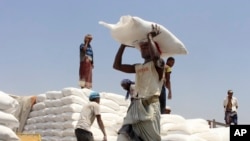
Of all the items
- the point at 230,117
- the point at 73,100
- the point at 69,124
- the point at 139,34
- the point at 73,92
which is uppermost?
the point at 139,34

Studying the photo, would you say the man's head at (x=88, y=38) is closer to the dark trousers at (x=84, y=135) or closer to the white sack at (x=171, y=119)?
the white sack at (x=171, y=119)

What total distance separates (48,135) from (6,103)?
123 inches

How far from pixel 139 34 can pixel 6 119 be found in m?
1.46

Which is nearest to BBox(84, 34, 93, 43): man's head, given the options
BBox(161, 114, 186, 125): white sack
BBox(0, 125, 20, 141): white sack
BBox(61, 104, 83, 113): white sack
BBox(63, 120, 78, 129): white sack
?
BBox(61, 104, 83, 113): white sack

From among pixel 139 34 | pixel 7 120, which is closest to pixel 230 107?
pixel 7 120

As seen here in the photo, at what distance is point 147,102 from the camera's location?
3.56m

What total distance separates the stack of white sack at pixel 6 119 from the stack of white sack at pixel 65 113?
1.97 m

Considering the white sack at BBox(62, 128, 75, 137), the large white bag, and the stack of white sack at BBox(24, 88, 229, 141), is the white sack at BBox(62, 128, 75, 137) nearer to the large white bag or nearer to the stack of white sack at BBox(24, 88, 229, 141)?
the stack of white sack at BBox(24, 88, 229, 141)

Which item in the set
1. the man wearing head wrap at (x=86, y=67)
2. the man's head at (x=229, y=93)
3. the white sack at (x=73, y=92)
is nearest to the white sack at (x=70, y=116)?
the white sack at (x=73, y=92)

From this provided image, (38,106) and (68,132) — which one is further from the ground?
(38,106)

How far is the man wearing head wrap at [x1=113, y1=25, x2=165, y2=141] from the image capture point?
3.53 meters

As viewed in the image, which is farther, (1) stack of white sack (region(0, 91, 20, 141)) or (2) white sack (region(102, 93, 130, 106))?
(2) white sack (region(102, 93, 130, 106))

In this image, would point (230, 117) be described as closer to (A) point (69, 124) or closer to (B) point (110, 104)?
(B) point (110, 104)

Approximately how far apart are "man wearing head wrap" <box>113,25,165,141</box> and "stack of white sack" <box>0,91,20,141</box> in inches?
44.5
